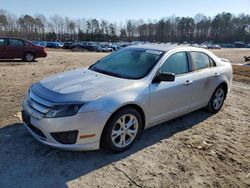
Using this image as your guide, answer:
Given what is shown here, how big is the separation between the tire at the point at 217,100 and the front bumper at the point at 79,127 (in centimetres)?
314

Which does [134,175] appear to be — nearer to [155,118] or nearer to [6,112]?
[155,118]

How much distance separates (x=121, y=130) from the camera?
400 centimetres

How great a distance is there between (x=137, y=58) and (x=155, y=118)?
116cm

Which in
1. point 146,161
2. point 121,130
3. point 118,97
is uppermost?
point 118,97

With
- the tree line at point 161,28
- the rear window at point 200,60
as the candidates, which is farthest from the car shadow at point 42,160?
the tree line at point 161,28

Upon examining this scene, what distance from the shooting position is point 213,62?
19.6 feet

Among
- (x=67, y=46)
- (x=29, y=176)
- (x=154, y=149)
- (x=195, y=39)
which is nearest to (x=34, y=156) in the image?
(x=29, y=176)

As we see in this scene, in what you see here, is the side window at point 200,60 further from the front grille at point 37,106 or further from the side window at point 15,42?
the side window at point 15,42

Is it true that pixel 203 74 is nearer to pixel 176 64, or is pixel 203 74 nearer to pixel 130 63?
A: pixel 176 64

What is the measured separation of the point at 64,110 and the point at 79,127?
0.99 feet

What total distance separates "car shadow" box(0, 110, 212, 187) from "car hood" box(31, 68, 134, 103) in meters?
0.84

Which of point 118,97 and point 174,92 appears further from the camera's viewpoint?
point 174,92

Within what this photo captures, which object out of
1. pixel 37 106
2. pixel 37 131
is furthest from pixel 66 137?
pixel 37 106

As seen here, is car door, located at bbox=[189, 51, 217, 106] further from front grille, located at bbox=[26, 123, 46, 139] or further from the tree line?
the tree line
